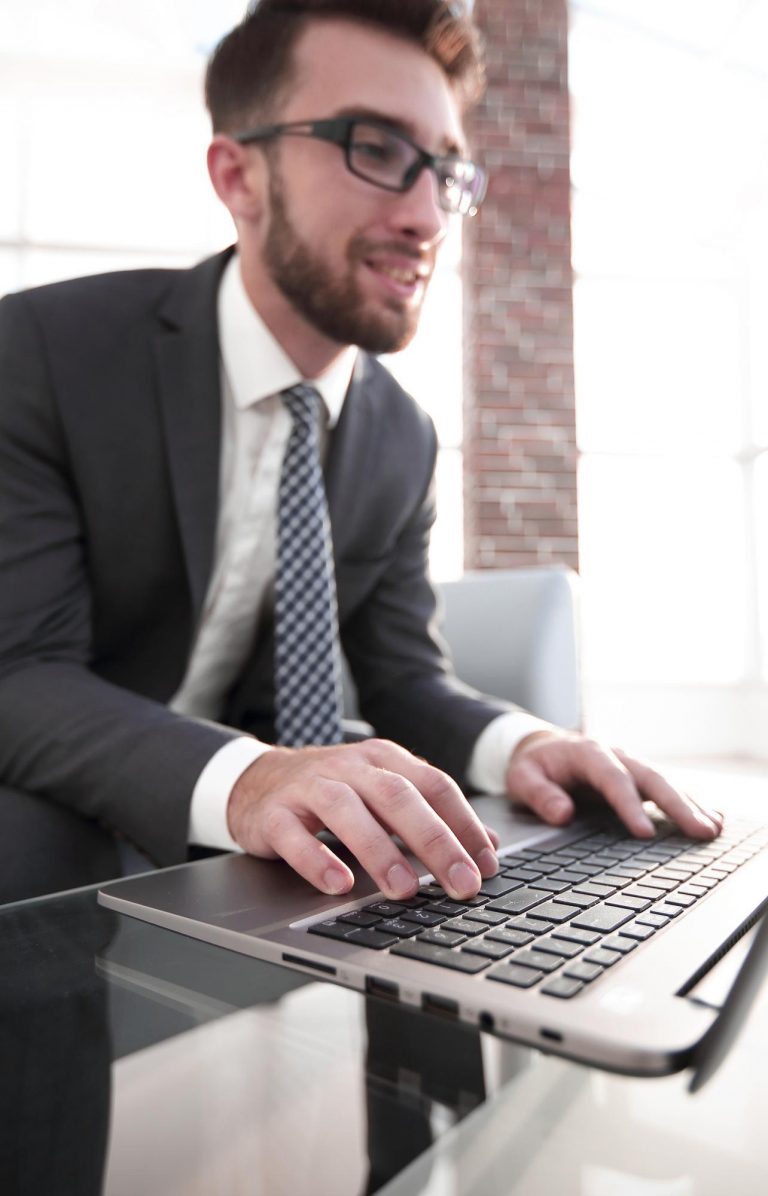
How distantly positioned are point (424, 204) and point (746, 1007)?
1064 mm

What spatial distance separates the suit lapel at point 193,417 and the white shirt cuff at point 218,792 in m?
0.40

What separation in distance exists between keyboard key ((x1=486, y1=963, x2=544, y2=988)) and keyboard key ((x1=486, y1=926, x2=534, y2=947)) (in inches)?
1.1

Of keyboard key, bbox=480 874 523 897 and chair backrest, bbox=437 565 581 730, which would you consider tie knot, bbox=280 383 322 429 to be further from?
keyboard key, bbox=480 874 523 897

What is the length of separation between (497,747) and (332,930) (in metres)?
0.55

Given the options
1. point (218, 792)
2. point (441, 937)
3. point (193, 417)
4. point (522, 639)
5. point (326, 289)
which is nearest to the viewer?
point (441, 937)

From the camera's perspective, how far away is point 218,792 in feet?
2.20

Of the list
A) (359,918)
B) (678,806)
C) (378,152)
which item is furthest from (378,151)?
(359,918)

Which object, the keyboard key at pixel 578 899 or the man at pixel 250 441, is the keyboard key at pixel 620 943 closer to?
the keyboard key at pixel 578 899

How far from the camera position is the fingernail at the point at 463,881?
0.47 metres

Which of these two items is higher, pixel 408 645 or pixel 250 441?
pixel 250 441

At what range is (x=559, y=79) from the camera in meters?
4.23

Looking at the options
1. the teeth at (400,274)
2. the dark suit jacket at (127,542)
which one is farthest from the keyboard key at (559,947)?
the teeth at (400,274)

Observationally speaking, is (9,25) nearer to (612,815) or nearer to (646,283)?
(646,283)

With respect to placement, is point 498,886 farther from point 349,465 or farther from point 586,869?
point 349,465
